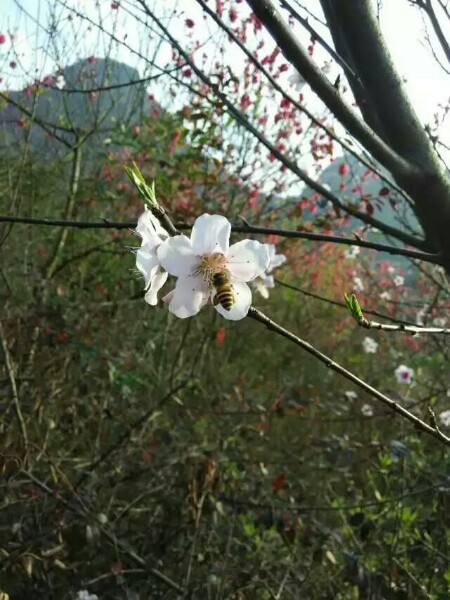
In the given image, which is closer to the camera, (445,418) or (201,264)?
(201,264)

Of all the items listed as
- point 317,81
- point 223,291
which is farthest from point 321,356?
point 317,81

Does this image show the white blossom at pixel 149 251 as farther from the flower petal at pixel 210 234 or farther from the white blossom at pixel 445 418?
the white blossom at pixel 445 418

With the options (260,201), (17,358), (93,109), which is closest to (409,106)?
(17,358)

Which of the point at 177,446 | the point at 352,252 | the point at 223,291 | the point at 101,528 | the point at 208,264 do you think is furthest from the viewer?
the point at 352,252

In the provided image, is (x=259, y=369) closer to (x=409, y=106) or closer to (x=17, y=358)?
(x=17, y=358)

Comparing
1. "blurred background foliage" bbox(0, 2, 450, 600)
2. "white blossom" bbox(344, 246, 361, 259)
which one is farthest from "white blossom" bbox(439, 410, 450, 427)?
"white blossom" bbox(344, 246, 361, 259)

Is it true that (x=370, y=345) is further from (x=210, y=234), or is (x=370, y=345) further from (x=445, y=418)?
(x=210, y=234)
